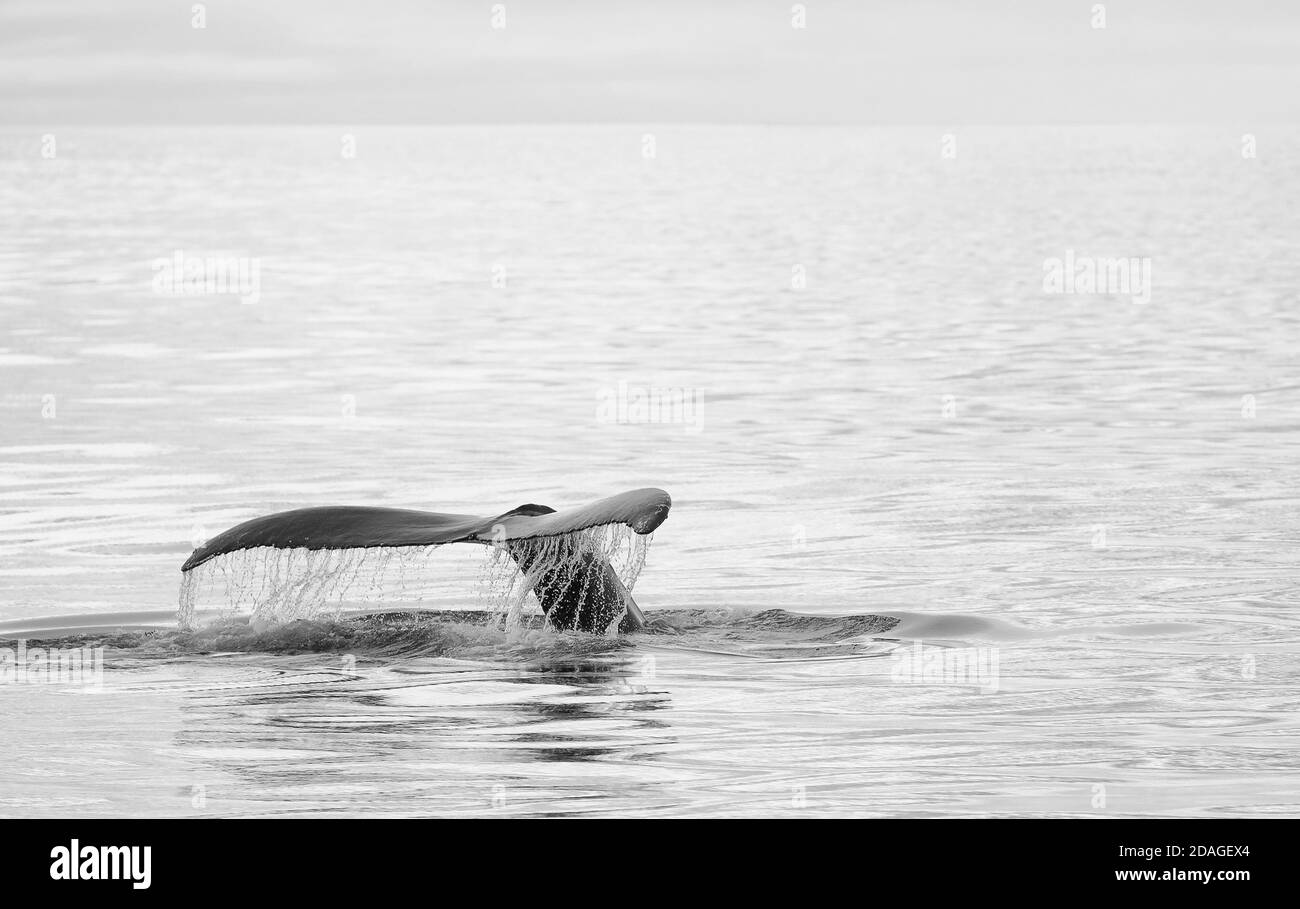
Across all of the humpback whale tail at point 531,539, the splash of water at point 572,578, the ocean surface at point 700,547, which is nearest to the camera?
the ocean surface at point 700,547

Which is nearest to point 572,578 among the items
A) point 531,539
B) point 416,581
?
point 531,539

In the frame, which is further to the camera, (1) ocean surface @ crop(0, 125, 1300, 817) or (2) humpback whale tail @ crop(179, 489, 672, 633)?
(2) humpback whale tail @ crop(179, 489, 672, 633)

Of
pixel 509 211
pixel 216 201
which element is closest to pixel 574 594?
pixel 509 211

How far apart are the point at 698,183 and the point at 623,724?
433 feet

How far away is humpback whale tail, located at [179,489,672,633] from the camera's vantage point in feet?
31.5

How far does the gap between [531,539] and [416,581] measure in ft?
12.7

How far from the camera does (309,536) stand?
10297 mm

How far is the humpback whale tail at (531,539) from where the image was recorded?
959cm

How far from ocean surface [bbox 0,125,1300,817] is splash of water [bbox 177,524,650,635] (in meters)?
0.18

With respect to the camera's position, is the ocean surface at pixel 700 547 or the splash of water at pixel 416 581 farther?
the splash of water at pixel 416 581

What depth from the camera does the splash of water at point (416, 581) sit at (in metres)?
10.9

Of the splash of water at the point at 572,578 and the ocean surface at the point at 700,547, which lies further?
the splash of water at the point at 572,578

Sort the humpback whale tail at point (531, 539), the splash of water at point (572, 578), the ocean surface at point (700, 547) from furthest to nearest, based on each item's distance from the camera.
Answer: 1. the splash of water at point (572, 578)
2. the humpback whale tail at point (531, 539)
3. the ocean surface at point (700, 547)
